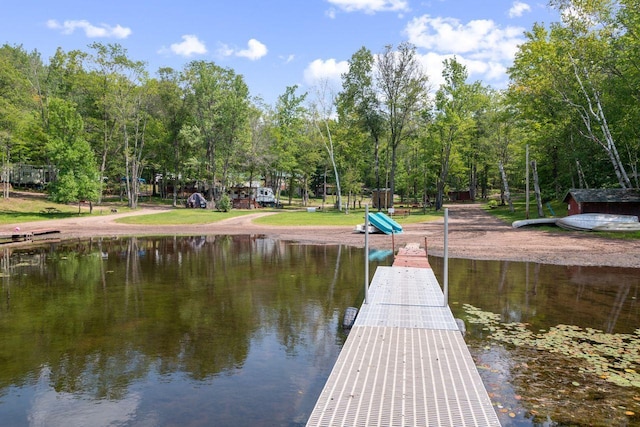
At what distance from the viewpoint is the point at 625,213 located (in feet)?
99.9

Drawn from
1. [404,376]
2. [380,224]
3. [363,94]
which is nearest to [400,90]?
[363,94]

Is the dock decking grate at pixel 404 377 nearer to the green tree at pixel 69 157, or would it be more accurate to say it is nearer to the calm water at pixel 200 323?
the calm water at pixel 200 323

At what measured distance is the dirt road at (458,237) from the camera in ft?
67.7

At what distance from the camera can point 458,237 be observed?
1081 inches

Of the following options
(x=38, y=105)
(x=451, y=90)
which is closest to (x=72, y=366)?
(x=451, y=90)

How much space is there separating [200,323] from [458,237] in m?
20.4

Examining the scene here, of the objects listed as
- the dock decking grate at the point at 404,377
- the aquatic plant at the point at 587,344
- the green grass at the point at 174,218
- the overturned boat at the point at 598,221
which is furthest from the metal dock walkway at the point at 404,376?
the green grass at the point at 174,218

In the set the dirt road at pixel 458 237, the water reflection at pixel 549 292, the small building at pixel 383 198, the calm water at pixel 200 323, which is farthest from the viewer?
the small building at pixel 383 198

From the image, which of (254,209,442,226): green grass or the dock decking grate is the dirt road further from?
the dock decking grate

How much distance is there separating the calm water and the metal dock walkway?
0.73m

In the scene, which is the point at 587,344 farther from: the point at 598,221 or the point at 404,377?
the point at 598,221

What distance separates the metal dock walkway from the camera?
5367 millimetres

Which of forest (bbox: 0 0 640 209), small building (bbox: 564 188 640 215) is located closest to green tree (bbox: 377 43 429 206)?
forest (bbox: 0 0 640 209)

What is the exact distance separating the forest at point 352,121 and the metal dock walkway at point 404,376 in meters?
28.6
